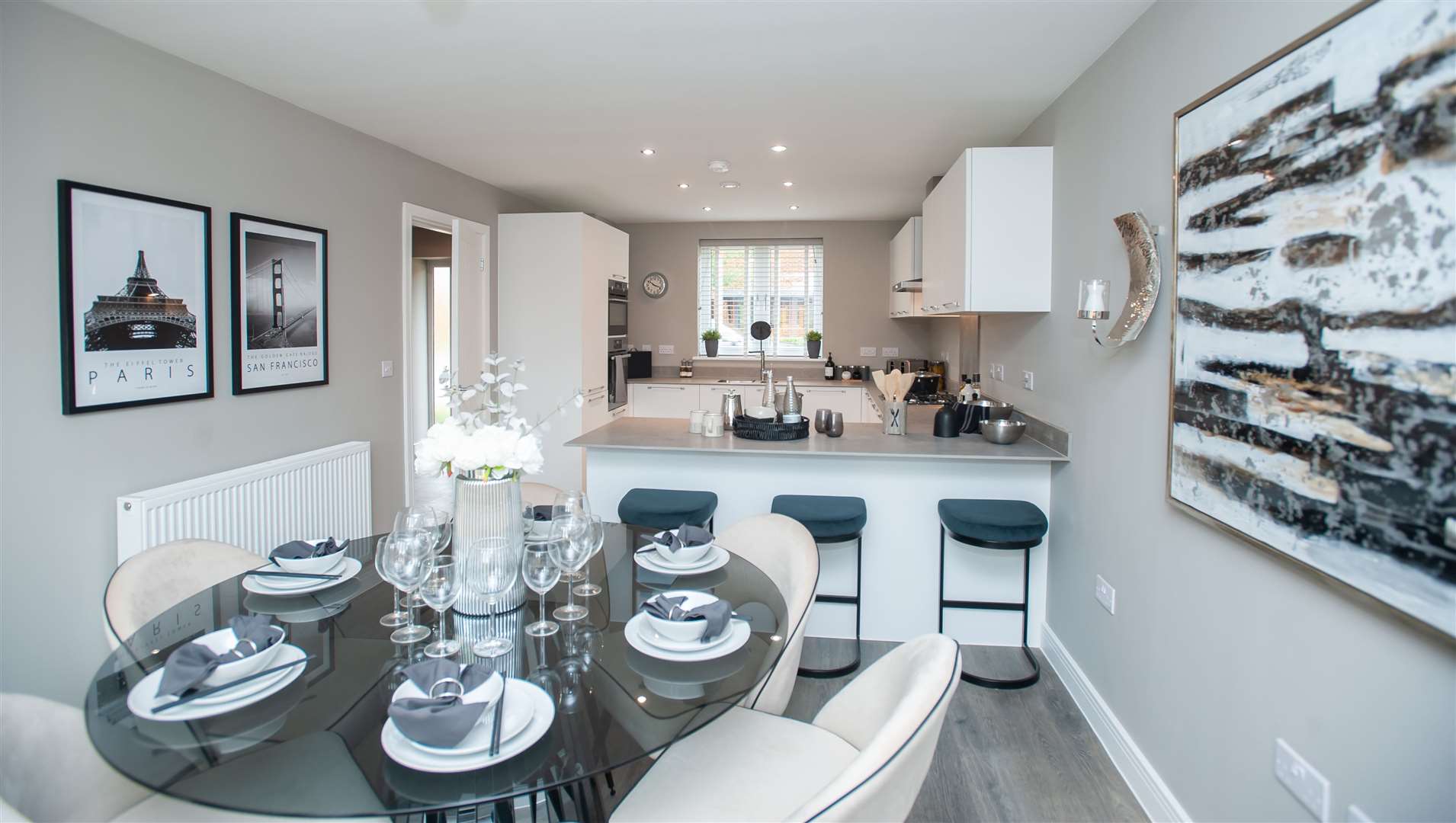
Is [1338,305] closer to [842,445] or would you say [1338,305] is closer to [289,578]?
[842,445]

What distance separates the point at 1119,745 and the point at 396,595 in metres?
2.33

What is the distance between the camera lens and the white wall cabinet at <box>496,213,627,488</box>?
5578 millimetres

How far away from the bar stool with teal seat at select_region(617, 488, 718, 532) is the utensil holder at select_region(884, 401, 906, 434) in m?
0.97

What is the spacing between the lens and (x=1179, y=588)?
2.10 meters

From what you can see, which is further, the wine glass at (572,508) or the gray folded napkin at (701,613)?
the wine glass at (572,508)

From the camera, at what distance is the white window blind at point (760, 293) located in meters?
7.38

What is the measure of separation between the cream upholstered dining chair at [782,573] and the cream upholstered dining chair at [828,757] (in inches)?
4.9

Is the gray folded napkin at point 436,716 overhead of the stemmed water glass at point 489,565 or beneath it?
beneath

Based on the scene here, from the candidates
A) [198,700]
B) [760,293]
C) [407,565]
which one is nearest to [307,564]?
[407,565]

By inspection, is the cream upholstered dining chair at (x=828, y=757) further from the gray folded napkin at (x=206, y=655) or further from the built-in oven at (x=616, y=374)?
the built-in oven at (x=616, y=374)

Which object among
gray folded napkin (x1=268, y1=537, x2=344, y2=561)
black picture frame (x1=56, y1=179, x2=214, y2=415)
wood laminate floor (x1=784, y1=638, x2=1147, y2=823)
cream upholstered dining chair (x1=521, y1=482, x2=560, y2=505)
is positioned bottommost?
wood laminate floor (x1=784, y1=638, x2=1147, y2=823)

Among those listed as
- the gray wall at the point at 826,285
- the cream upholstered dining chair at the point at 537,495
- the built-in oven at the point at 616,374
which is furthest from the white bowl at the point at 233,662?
the gray wall at the point at 826,285

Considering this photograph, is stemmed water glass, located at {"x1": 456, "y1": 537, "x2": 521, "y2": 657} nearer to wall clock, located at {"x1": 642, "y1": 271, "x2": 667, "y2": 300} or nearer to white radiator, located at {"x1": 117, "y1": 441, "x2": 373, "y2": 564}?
white radiator, located at {"x1": 117, "y1": 441, "x2": 373, "y2": 564}

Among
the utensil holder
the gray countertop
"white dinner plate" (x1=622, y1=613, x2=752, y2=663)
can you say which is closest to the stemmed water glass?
"white dinner plate" (x1=622, y1=613, x2=752, y2=663)
